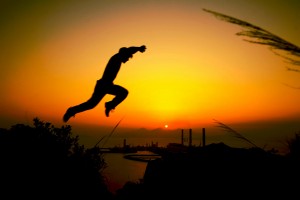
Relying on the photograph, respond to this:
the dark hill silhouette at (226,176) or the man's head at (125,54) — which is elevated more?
the man's head at (125,54)

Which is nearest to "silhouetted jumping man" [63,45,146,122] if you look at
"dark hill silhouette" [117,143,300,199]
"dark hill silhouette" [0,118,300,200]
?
"dark hill silhouette" [0,118,300,200]

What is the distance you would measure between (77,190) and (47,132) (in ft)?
6.29

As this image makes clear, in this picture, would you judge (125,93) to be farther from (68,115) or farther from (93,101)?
(68,115)

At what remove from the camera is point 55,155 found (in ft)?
20.4

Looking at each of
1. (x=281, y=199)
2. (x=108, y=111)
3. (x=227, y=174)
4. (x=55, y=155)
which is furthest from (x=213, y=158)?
(x=55, y=155)

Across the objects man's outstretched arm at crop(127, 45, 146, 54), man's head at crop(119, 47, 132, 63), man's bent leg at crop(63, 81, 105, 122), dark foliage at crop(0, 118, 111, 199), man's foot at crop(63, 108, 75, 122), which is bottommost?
dark foliage at crop(0, 118, 111, 199)

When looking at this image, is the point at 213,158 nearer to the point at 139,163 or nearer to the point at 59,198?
the point at 59,198

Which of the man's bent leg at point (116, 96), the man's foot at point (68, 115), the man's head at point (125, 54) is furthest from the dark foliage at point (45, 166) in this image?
the man's head at point (125, 54)

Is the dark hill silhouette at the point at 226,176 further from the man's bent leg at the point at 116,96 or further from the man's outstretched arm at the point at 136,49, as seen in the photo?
the man's outstretched arm at the point at 136,49

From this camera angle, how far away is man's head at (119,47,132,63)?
573cm

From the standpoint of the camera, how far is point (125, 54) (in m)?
5.74

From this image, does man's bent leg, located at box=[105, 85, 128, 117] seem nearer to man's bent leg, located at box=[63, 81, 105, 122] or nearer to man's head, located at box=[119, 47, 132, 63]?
man's bent leg, located at box=[63, 81, 105, 122]

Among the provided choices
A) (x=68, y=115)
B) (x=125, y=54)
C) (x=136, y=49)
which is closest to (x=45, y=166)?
(x=68, y=115)

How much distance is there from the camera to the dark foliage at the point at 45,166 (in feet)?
16.1
